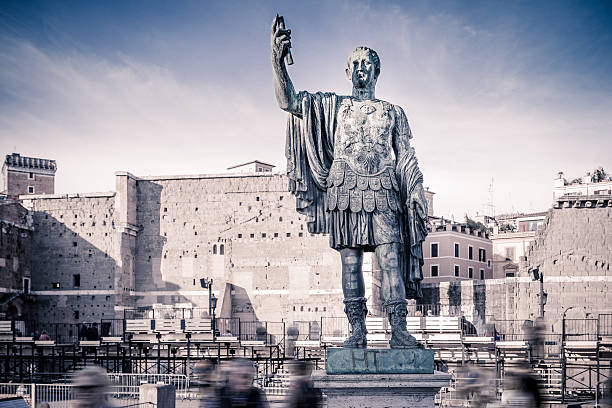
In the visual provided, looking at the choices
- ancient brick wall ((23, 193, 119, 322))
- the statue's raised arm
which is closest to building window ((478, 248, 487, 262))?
ancient brick wall ((23, 193, 119, 322))

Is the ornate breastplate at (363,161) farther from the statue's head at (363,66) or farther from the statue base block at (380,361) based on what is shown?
the statue base block at (380,361)

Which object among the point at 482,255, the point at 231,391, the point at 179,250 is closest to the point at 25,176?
the point at 179,250

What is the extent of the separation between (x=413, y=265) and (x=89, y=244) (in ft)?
142

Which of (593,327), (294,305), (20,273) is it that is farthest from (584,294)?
(20,273)

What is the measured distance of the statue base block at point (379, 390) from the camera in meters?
5.06

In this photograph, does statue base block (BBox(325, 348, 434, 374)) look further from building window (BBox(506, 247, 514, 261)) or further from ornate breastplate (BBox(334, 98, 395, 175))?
building window (BBox(506, 247, 514, 261))

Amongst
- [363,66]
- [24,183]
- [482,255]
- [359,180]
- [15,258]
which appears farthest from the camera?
[24,183]

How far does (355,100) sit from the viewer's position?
5805mm

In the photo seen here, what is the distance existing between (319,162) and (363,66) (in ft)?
2.54

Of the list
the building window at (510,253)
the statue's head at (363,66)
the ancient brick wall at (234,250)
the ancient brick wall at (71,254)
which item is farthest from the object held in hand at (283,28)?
the building window at (510,253)

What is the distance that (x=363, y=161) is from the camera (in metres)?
5.59

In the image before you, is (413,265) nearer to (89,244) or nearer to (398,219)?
(398,219)

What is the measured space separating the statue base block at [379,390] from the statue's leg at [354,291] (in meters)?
0.44

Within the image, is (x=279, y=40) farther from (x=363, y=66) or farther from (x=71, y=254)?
(x=71, y=254)
